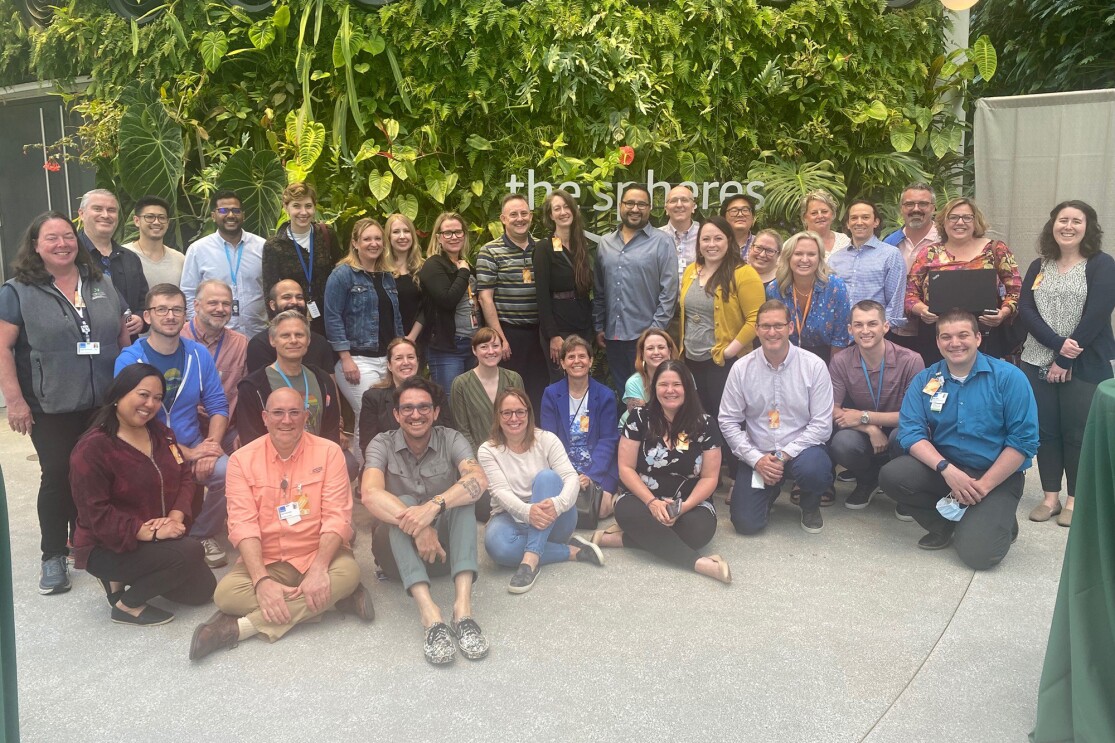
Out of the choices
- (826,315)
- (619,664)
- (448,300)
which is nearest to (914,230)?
(826,315)

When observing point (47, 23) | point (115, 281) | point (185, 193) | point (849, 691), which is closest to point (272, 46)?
point (185, 193)

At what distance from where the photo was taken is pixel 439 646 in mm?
3082

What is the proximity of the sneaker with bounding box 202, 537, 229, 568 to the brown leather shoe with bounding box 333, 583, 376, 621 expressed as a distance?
85 cm

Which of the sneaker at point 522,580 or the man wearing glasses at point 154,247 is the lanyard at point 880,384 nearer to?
the sneaker at point 522,580

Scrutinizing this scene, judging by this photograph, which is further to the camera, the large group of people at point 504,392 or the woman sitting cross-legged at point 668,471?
the woman sitting cross-legged at point 668,471

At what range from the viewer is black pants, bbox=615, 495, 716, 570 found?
3.90 m

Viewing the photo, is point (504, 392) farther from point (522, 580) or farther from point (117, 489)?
point (117, 489)

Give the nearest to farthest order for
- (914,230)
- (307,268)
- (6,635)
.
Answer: (6,635)
(307,268)
(914,230)

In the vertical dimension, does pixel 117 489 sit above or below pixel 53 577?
above

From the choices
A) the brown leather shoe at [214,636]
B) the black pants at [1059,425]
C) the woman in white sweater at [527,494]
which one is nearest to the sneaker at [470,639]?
the woman in white sweater at [527,494]

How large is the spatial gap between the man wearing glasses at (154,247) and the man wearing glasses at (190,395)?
0.74 meters

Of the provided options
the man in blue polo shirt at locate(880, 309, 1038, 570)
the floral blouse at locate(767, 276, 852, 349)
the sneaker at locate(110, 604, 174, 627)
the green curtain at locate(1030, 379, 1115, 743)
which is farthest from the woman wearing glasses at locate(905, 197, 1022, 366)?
the sneaker at locate(110, 604, 174, 627)

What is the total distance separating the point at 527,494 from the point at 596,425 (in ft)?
2.07

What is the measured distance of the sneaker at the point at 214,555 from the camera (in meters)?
4.00
